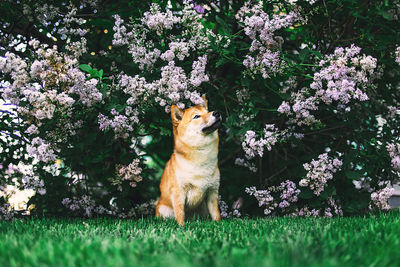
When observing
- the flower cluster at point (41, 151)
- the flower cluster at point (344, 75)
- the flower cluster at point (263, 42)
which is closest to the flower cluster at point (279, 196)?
the flower cluster at point (344, 75)

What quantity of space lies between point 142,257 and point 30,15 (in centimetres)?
367

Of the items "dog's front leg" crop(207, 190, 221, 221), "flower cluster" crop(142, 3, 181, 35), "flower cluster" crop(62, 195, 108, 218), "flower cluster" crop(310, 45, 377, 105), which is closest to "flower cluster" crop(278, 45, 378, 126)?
"flower cluster" crop(310, 45, 377, 105)

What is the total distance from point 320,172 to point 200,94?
1.70 meters

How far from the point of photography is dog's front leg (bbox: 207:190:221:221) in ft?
12.8

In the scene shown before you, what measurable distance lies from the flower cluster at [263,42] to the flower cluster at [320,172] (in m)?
1.17

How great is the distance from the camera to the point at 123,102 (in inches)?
151

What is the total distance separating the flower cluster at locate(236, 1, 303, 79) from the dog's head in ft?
2.22

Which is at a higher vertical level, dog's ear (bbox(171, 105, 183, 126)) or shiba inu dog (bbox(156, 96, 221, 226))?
dog's ear (bbox(171, 105, 183, 126))

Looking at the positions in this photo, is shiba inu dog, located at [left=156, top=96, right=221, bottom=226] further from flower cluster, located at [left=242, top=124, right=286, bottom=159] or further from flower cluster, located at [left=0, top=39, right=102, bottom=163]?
flower cluster, located at [left=0, top=39, right=102, bottom=163]

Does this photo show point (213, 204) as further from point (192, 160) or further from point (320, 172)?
point (320, 172)

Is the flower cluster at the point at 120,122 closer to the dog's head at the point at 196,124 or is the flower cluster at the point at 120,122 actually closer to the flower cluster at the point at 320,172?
the dog's head at the point at 196,124

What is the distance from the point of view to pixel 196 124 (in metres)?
3.66

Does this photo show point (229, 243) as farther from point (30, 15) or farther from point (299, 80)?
point (30, 15)

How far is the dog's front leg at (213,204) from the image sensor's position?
12.8 ft
